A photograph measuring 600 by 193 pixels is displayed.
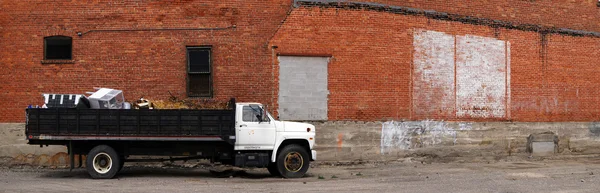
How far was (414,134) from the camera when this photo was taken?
2027cm

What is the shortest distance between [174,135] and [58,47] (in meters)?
6.21

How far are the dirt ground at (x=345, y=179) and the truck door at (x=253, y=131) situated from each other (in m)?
0.81

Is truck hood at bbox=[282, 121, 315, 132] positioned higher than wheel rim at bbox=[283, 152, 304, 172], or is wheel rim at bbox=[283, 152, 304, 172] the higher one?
truck hood at bbox=[282, 121, 315, 132]

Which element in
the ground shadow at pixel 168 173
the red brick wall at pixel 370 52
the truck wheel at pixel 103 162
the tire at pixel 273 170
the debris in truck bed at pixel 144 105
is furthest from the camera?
the red brick wall at pixel 370 52

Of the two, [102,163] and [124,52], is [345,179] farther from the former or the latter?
[124,52]

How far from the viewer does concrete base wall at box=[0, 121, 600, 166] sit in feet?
61.1

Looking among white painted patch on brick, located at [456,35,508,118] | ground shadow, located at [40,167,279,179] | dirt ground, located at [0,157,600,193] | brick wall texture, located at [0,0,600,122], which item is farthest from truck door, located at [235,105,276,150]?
white painted patch on brick, located at [456,35,508,118]

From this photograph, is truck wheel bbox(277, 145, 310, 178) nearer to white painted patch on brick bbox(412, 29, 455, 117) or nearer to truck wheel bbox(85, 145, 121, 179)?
truck wheel bbox(85, 145, 121, 179)

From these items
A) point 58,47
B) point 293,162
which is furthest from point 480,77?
point 58,47

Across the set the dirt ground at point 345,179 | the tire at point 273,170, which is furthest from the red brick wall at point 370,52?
the tire at point 273,170

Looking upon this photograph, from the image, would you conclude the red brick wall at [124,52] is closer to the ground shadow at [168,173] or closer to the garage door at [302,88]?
the garage door at [302,88]

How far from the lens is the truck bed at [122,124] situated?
1498 centimetres

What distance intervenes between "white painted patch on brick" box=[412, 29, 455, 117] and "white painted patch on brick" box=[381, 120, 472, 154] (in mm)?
370

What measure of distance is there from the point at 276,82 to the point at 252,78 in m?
0.69
